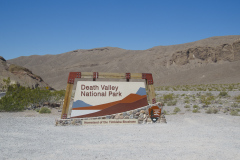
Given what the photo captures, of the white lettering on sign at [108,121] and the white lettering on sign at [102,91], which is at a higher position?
the white lettering on sign at [102,91]

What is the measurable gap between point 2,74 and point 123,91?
4116cm

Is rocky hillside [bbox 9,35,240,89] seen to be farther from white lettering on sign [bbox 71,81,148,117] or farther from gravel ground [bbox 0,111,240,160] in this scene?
gravel ground [bbox 0,111,240,160]

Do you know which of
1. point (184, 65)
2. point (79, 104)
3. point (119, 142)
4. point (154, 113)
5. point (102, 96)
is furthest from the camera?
point (184, 65)

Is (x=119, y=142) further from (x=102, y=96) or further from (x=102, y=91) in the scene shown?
(x=102, y=91)

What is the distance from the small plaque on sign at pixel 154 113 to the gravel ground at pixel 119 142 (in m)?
0.85

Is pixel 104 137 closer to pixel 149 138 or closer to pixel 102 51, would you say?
pixel 149 138

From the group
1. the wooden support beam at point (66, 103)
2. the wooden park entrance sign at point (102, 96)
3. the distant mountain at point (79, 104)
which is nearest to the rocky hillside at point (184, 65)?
the wooden park entrance sign at point (102, 96)

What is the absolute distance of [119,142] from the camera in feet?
27.0

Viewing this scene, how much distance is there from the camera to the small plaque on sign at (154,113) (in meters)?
12.2

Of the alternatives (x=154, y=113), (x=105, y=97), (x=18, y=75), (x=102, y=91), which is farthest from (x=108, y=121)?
(x=18, y=75)

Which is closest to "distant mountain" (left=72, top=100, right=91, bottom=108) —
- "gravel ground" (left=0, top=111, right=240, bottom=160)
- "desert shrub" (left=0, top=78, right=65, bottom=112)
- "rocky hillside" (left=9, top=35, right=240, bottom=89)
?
"gravel ground" (left=0, top=111, right=240, bottom=160)

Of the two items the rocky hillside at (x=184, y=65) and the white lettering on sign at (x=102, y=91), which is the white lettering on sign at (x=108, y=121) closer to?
the white lettering on sign at (x=102, y=91)

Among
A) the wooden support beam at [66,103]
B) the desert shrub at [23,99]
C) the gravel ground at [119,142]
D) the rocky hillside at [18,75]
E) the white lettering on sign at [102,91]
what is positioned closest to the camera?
the gravel ground at [119,142]

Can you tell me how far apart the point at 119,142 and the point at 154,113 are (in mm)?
4309
